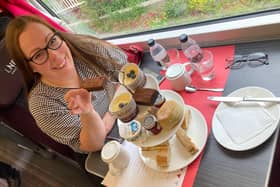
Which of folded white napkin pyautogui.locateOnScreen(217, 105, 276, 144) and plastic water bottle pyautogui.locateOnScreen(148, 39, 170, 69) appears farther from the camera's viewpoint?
plastic water bottle pyautogui.locateOnScreen(148, 39, 170, 69)

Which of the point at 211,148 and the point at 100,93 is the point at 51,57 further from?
the point at 211,148

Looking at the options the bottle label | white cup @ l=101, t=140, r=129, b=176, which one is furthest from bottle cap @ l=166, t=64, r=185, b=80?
white cup @ l=101, t=140, r=129, b=176

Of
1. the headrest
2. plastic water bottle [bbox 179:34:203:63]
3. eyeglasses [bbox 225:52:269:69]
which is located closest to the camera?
eyeglasses [bbox 225:52:269:69]

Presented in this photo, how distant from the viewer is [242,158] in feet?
3.06

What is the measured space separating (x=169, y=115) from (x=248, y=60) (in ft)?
1.58

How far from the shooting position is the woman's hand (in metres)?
1.03

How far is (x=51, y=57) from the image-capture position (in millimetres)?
1188

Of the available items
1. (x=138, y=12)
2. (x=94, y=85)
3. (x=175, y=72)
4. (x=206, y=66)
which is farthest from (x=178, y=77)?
(x=138, y=12)

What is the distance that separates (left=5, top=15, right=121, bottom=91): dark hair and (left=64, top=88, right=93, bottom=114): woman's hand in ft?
1.00

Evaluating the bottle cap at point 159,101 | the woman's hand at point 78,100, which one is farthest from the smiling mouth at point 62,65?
the bottle cap at point 159,101

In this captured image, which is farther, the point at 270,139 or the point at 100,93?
the point at 100,93

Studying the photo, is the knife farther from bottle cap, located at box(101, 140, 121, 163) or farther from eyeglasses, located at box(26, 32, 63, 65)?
eyeglasses, located at box(26, 32, 63, 65)

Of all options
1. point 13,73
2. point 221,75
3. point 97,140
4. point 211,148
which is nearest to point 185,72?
point 221,75

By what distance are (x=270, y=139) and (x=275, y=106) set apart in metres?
0.12
